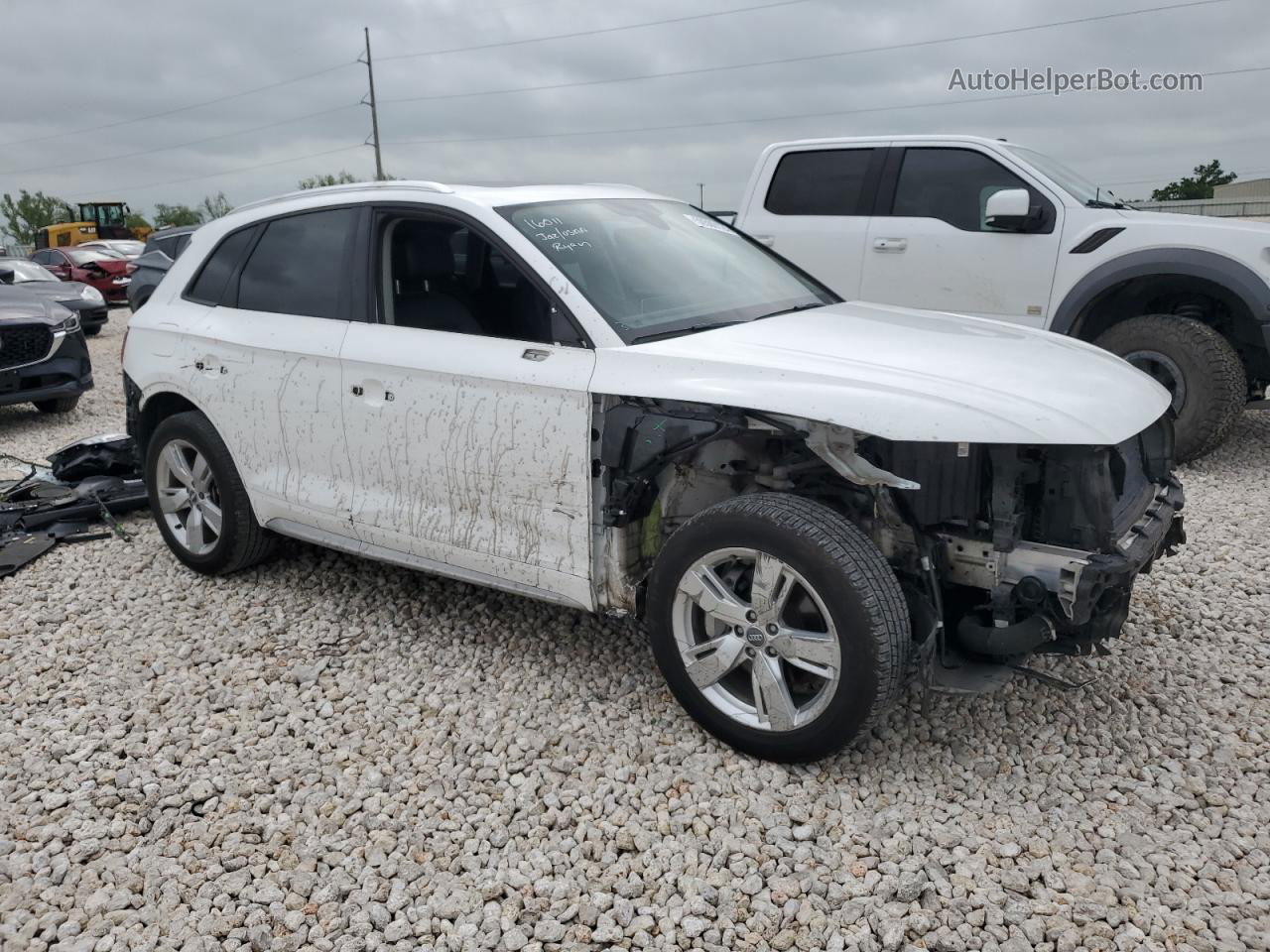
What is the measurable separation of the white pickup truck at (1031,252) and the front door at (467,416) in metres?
3.86

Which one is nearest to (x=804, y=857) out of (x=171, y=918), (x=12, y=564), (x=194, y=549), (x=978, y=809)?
(x=978, y=809)

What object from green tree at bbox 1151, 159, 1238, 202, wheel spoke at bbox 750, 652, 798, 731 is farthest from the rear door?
green tree at bbox 1151, 159, 1238, 202

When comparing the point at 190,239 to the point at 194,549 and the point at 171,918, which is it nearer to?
the point at 194,549

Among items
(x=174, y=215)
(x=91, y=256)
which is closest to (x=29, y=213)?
(x=174, y=215)

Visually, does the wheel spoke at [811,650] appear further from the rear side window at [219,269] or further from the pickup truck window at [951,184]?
the pickup truck window at [951,184]

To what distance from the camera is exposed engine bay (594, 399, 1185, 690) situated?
289 centimetres

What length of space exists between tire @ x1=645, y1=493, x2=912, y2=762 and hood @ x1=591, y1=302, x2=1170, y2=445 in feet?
1.16

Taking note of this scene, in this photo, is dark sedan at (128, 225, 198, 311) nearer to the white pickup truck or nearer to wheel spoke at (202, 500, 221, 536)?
wheel spoke at (202, 500, 221, 536)

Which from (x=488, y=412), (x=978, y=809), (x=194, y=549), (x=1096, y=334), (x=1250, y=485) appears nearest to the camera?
(x=978, y=809)

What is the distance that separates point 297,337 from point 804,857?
2.79 m

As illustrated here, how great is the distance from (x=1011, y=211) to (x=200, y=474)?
191 inches

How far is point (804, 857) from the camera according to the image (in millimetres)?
2748

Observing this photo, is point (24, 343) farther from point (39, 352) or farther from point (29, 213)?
point (29, 213)

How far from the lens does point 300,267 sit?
421 cm
